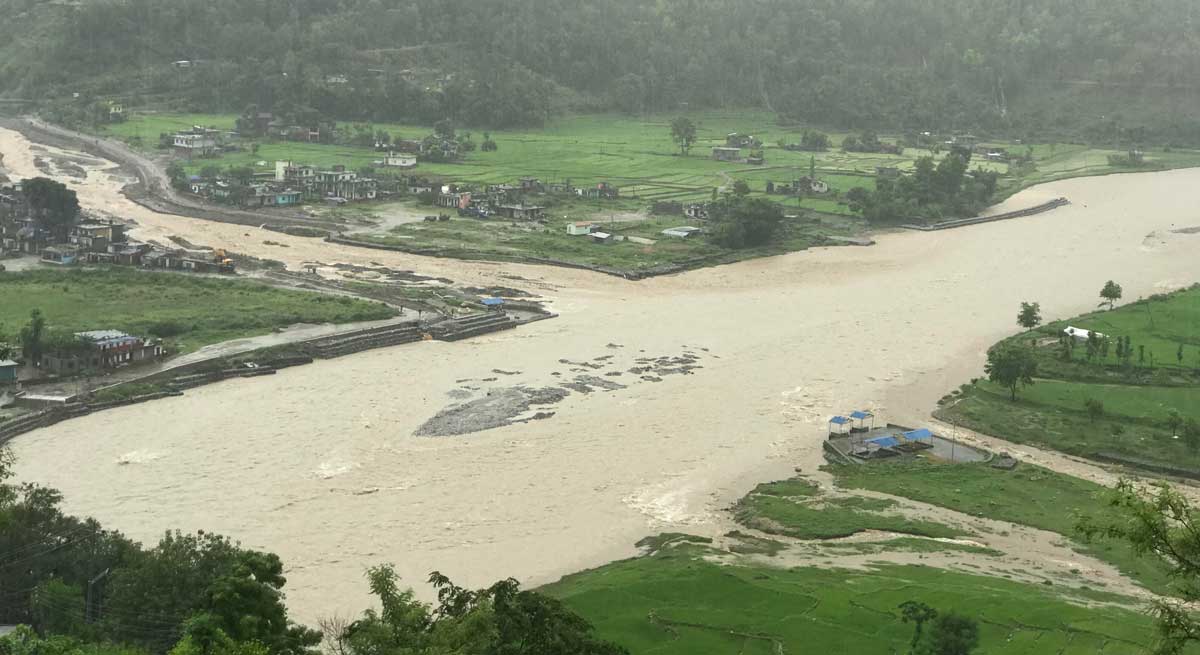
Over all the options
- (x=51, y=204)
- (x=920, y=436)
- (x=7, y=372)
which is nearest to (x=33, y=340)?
(x=7, y=372)

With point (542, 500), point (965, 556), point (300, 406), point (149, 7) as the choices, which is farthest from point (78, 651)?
point (149, 7)

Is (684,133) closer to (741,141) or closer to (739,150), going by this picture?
(739,150)

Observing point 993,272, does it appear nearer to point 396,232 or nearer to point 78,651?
point 396,232

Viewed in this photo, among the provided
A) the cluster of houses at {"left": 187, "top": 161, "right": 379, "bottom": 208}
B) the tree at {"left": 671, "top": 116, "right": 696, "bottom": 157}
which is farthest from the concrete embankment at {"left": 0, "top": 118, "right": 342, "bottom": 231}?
the tree at {"left": 671, "top": 116, "right": 696, "bottom": 157}

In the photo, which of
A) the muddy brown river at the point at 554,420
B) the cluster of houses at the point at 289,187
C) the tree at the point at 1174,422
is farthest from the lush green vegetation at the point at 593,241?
the tree at the point at 1174,422

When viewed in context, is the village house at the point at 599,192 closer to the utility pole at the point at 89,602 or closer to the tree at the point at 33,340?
the tree at the point at 33,340

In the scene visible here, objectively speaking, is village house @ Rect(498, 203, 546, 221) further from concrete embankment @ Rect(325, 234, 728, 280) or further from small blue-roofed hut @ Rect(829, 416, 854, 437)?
small blue-roofed hut @ Rect(829, 416, 854, 437)
